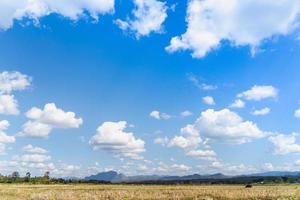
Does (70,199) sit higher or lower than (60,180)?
lower

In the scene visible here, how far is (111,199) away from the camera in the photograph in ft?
170

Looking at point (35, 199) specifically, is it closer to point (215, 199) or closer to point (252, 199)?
point (215, 199)

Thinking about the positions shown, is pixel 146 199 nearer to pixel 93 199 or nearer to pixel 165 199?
pixel 165 199

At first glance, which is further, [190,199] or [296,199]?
[190,199]

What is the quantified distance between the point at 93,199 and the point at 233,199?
16.3 metres

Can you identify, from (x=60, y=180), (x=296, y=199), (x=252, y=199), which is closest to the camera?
(x=296, y=199)

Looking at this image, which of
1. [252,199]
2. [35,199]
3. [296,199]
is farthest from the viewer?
[35,199]

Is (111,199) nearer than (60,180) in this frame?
Yes

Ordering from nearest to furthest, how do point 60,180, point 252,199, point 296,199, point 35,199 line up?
point 296,199 → point 252,199 → point 35,199 → point 60,180

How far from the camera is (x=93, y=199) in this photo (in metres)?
53.0

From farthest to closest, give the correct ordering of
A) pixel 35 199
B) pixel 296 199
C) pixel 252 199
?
pixel 35 199, pixel 252 199, pixel 296 199

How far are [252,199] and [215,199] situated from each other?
4142mm

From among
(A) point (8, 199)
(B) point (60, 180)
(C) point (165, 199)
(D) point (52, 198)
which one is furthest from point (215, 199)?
(B) point (60, 180)

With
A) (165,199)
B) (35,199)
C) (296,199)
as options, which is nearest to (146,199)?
(165,199)
